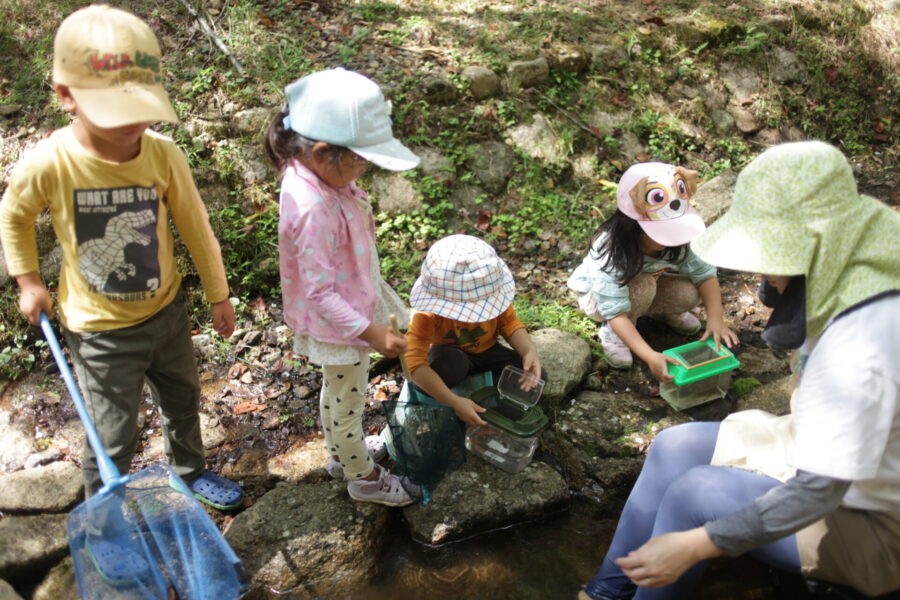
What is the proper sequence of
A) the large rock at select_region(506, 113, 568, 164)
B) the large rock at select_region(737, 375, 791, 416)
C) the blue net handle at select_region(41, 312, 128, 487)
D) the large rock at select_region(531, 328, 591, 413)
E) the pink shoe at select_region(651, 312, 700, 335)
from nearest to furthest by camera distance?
the blue net handle at select_region(41, 312, 128, 487)
the large rock at select_region(737, 375, 791, 416)
the large rock at select_region(531, 328, 591, 413)
the pink shoe at select_region(651, 312, 700, 335)
the large rock at select_region(506, 113, 568, 164)

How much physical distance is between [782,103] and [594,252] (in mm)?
3010

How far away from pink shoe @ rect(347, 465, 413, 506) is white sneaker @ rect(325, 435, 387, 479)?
5.0 inches

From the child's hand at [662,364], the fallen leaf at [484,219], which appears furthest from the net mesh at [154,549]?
the fallen leaf at [484,219]

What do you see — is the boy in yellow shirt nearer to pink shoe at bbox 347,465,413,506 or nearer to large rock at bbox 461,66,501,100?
pink shoe at bbox 347,465,413,506

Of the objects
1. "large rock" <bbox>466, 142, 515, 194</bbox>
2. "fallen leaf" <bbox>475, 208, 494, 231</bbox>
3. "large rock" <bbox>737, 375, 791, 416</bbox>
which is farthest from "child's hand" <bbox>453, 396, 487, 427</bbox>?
"large rock" <bbox>466, 142, 515, 194</bbox>

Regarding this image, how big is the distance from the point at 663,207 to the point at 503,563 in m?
1.58

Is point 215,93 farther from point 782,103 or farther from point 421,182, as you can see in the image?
point 782,103

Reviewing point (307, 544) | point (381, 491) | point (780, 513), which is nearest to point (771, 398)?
point (780, 513)

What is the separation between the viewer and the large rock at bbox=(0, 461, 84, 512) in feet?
8.28

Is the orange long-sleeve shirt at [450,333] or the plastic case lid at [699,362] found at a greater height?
the orange long-sleeve shirt at [450,333]

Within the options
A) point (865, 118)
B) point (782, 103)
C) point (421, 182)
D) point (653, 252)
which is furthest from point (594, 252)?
point (865, 118)

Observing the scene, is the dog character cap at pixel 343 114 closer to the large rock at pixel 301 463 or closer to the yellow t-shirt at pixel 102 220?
the yellow t-shirt at pixel 102 220

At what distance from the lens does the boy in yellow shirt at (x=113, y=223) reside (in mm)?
1800

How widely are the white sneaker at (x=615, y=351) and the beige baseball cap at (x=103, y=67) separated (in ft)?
7.47
